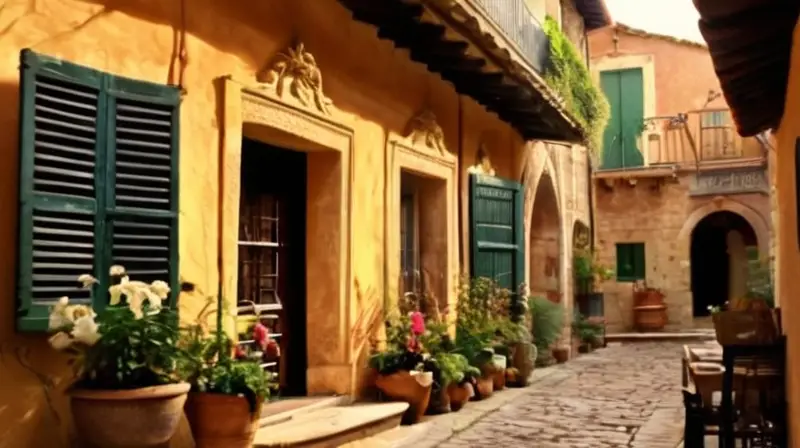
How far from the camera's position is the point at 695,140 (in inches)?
843

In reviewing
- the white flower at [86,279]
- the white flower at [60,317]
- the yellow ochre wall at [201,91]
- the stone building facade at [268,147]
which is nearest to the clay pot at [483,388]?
the stone building facade at [268,147]

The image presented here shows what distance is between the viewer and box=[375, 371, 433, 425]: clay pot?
25.0 feet

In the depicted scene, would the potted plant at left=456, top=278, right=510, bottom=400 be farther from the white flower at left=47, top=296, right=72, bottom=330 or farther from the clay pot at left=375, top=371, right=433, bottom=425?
the white flower at left=47, top=296, right=72, bottom=330

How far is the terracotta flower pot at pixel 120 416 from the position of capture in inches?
167

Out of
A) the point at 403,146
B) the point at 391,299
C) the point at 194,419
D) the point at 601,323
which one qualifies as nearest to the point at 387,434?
the point at 391,299

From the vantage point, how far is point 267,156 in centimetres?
772

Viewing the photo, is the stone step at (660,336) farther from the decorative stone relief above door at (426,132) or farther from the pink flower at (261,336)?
the pink flower at (261,336)

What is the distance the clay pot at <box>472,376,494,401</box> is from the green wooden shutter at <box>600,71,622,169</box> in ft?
44.1

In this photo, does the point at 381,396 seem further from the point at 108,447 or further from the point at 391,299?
the point at 108,447

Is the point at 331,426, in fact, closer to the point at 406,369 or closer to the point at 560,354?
the point at 406,369

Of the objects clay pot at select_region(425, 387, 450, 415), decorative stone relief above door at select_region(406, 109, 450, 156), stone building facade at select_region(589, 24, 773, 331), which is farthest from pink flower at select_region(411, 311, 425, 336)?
stone building facade at select_region(589, 24, 773, 331)

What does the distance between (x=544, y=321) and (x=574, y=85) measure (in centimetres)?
427

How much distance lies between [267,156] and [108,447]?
3854mm

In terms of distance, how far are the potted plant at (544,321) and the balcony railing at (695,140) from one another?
1002 centimetres
